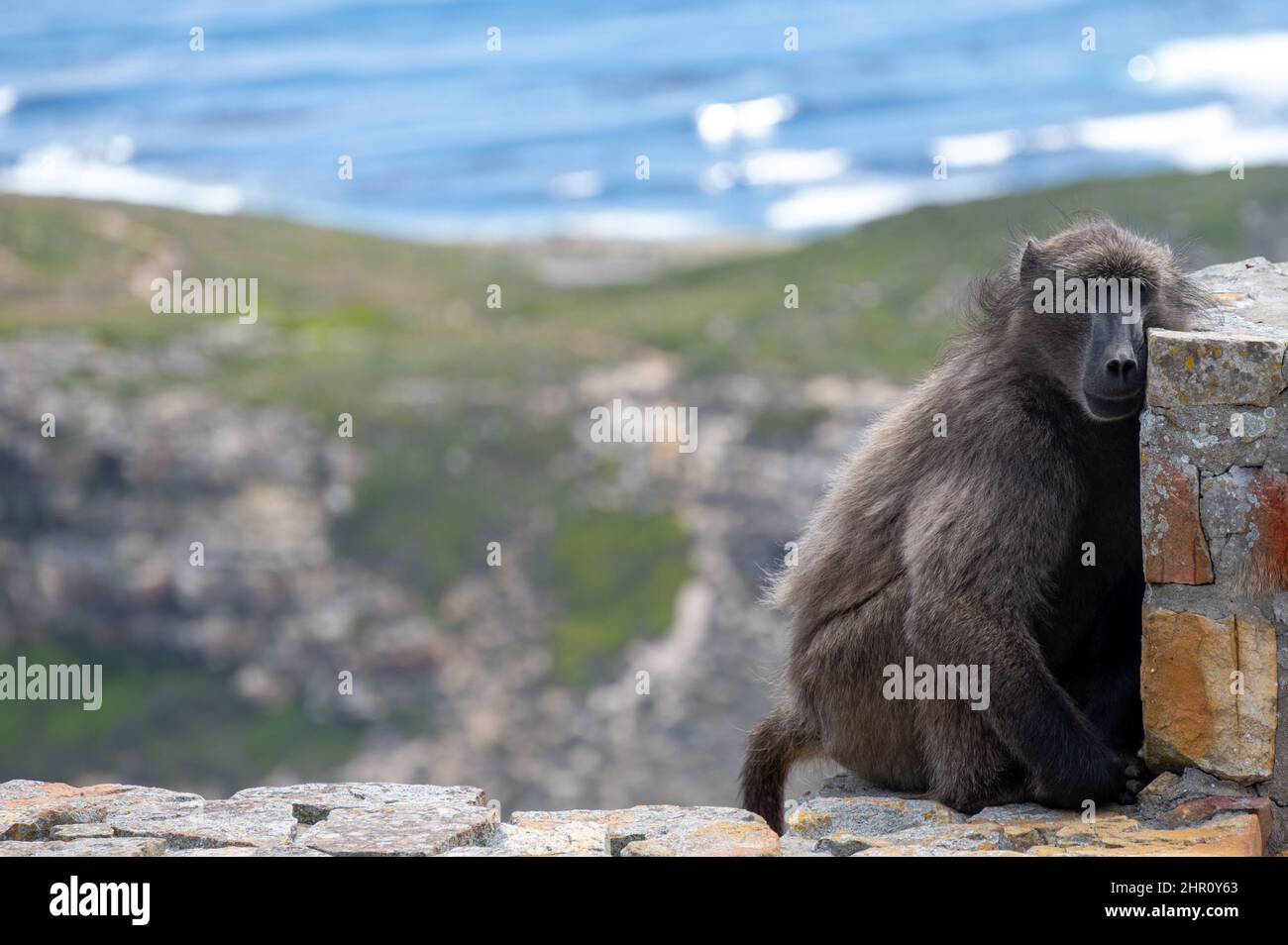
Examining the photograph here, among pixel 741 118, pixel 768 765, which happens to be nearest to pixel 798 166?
pixel 741 118

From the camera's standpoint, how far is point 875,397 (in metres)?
35.2

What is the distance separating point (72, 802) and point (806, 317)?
36.1 metres

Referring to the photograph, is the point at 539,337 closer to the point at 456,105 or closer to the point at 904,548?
the point at 456,105

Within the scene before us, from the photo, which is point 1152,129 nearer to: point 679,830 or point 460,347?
point 460,347

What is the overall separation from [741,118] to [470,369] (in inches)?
663

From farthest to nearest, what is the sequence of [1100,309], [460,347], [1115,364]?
[460,347]
[1100,309]
[1115,364]

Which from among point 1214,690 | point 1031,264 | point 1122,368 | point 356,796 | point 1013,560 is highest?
point 1031,264

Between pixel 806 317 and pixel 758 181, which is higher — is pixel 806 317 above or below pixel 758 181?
below

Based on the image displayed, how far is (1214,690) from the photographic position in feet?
18.1

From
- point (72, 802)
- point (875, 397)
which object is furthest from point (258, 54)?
point (72, 802)

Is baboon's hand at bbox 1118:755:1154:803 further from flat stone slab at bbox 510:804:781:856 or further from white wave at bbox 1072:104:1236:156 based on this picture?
white wave at bbox 1072:104:1236:156

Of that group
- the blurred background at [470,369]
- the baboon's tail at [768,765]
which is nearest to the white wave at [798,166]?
the blurred background at [470,369]

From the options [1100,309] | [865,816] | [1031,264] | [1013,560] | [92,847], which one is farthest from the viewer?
[1031,264]
